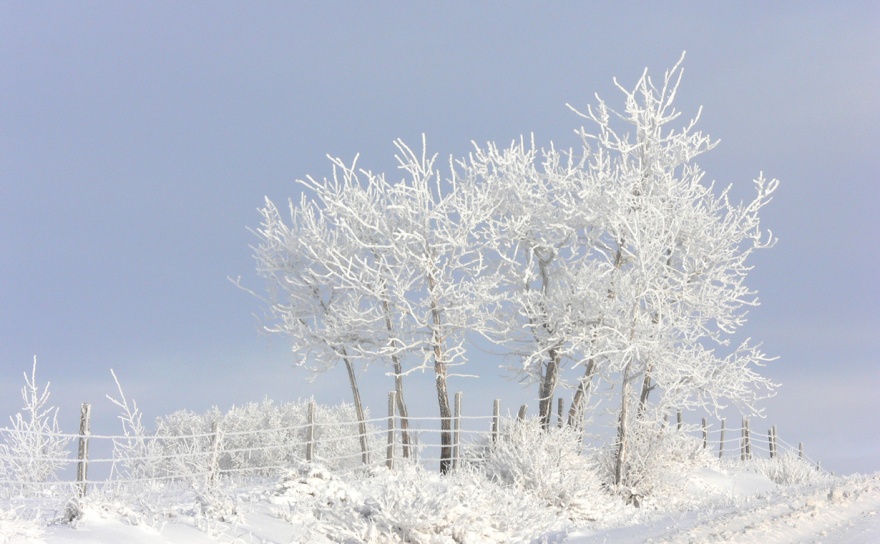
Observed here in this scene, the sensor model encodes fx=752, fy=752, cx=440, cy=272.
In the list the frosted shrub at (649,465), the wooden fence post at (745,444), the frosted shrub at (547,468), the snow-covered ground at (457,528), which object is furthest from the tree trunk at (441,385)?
the wooden fence post at (745,444)

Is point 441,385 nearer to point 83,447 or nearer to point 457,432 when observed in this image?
point 457,432

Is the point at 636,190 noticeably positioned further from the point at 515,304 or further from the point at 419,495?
the point at 419,495

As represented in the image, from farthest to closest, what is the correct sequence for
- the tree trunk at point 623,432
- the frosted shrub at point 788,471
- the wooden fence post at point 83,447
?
1. the frosted shrub at point 788,471
2. the tree trunk at point 623,432
3. the wooden fence post at point 83,447

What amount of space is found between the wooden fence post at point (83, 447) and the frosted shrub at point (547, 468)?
6412mm

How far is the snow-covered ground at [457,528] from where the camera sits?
7105 mm

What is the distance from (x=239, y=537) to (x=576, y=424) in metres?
10.3

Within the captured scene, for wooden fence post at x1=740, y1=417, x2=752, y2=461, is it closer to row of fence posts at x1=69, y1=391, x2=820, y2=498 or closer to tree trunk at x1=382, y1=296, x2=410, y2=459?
row of fence posts at x1=69, y1=391, x2=820, y2=498

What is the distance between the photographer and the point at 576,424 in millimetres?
17188

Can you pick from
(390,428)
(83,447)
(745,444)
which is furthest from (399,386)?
(745,444)

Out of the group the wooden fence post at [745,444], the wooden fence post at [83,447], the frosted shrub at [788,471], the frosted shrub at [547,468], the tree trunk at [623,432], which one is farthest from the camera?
the wooden fence post at [745,444]

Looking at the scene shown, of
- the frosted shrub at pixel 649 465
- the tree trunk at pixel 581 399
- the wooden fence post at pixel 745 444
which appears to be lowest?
the wooden fence post at pixel 745 444

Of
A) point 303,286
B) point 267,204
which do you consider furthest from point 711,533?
point 267,204

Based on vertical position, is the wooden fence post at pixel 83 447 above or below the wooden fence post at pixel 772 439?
above

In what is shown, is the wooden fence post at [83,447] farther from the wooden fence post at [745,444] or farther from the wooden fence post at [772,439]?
the wooden fence post at [772,439]
